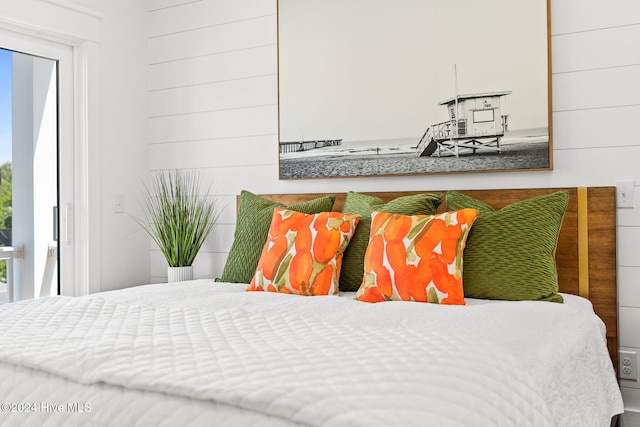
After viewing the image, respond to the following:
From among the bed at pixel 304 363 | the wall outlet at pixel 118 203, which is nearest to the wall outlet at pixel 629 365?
the bed at pixel 304 363

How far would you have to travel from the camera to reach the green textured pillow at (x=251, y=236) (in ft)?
9.43

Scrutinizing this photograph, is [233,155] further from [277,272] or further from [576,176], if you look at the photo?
[576,176]

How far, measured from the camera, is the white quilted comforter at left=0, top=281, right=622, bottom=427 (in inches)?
45.8

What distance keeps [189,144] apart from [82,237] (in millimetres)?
795

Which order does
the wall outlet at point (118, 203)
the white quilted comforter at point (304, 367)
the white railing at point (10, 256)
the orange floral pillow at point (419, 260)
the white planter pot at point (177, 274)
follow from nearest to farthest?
the white quilted comforter at point (304, 367) < the orange floral pillow at point (419, 260) < the white railing at point (10, 256) < the white planter pot at point (177, 274) < the wall outlet at point (118, 203)

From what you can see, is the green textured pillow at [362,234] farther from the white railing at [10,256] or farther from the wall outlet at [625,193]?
the white railing at [10,256]

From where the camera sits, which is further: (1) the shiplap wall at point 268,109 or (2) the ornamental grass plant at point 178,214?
(2) the ornamental grass plant at point 178,214

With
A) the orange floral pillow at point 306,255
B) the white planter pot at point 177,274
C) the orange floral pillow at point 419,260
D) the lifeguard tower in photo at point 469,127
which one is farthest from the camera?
the white planter pot at point 177,274

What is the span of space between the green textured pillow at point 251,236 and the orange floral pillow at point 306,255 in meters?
0.18

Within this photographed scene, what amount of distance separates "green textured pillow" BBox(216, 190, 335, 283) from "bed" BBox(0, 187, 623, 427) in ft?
1.64

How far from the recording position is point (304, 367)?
1.31 metres

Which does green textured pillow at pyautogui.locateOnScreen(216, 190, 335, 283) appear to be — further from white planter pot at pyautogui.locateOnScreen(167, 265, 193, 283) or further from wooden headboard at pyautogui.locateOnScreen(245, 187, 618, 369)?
wooden headboard at pyautogui.locateOnScreen(245, 187, 618, 369)

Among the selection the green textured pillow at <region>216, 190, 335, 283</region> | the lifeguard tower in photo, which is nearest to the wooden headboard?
the lifeguard tower in photo

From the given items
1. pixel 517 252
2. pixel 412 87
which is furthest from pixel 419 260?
pixel 412 87
